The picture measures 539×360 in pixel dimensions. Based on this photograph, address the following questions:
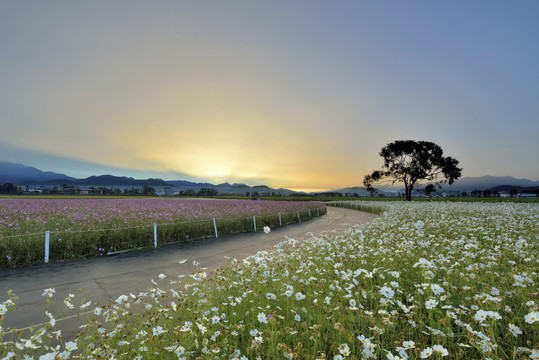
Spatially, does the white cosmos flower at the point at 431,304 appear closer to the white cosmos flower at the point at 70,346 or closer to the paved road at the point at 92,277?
the white cosmos flower at the point at 70,346

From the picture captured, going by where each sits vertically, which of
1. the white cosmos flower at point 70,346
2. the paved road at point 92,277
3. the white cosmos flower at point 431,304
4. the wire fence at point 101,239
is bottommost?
the paved road at point 92,277

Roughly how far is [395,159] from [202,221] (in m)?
52.7

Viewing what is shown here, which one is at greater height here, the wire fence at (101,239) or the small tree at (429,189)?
the small tree at (429,189)

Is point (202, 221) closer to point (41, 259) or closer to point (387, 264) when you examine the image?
point (41, 259)

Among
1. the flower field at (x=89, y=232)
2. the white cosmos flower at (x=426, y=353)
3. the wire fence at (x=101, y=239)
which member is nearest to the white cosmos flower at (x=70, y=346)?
the white cosmos flower at (x=426, y=353)

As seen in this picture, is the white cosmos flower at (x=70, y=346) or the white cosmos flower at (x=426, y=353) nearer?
the white cosmos flower at (x=426, y=353)

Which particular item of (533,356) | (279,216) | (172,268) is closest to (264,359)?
(533,356)

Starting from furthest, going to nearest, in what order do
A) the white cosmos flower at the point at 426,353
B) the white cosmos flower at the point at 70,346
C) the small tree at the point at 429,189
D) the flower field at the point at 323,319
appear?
1. the small tree at the point at 429,189
2. the flower field at the point at 323,319
3. the white cosmos flower at the point at 70,346
4. the white cosmos flower at the point at 426,353

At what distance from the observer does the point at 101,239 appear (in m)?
11.0

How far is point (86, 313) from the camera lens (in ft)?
16.6

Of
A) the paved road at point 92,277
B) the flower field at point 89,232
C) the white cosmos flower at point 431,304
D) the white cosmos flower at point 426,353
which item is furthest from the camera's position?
the flower field at point 89,232

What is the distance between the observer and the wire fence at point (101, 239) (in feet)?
29.5

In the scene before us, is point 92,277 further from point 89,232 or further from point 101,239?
point 89,232

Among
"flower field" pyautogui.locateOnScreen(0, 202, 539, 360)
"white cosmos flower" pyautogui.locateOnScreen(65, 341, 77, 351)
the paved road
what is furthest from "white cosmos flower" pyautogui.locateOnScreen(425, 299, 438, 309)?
the paved road
